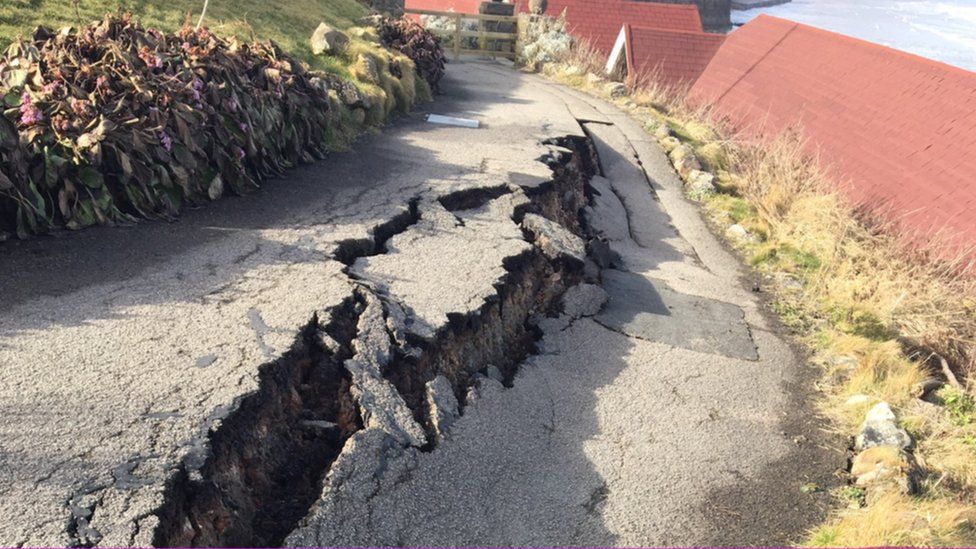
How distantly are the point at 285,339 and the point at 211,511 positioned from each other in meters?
1.43

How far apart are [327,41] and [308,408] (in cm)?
899

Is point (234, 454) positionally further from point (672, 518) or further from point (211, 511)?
point (672, 518)

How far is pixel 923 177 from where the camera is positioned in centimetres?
1096

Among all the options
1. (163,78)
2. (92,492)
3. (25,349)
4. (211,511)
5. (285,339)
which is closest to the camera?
(92,492)

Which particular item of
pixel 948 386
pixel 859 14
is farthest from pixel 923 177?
pixel 859 14

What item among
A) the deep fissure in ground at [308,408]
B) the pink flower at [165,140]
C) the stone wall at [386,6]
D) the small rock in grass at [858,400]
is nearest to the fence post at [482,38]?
the stone wall at [386,6]

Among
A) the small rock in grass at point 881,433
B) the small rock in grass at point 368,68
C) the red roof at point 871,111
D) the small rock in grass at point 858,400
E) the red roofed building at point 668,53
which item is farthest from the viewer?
the red roofed building at point 668,53

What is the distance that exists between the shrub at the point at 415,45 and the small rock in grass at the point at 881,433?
1106cm

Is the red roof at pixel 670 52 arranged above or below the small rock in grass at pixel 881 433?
above

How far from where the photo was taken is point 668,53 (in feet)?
71.3

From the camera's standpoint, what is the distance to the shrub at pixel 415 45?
15.7m

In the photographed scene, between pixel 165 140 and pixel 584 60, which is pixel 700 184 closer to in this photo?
pixel 165 140

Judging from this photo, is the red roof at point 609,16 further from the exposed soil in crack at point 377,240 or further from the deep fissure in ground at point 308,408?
the deep fissure in ground at point 308,408

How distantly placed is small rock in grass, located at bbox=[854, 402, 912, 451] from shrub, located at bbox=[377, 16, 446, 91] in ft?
36.3
